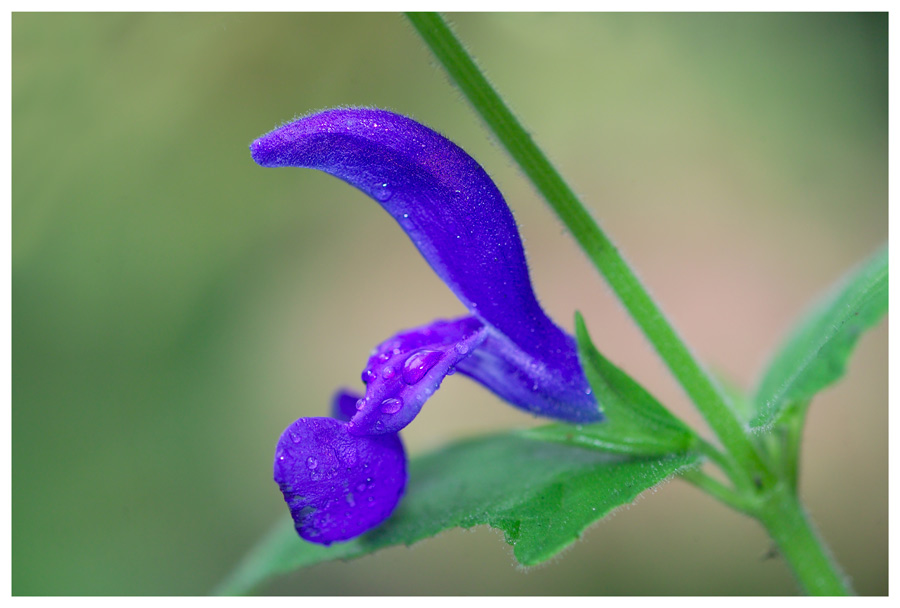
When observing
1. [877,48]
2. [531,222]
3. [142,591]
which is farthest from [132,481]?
[877,48]

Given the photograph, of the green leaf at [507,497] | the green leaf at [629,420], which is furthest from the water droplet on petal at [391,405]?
the green leaf at [629,420]

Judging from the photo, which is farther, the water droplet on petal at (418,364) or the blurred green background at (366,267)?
the blurred green background at (366,267)

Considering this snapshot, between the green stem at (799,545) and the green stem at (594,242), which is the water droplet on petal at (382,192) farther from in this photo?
the green stem at (799,545)

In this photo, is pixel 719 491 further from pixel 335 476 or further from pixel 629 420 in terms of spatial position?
pixel 335 476

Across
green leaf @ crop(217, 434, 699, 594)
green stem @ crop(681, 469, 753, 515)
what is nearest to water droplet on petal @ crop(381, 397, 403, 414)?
green leaf @ crop(217, 434, 699, 594)

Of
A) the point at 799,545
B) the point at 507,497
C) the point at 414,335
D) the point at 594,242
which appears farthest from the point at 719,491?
the point at 414,335

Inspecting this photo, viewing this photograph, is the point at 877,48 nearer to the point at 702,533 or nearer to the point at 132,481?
the point at 702,533

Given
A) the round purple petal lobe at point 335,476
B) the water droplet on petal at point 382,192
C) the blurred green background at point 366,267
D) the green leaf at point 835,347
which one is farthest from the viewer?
the blurred green background at point 366,267
